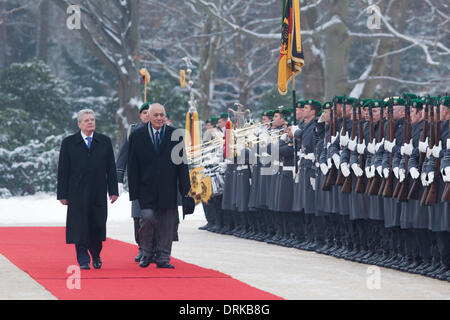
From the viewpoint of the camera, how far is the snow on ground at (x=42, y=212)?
22.3m

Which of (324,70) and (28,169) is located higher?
(324,70)

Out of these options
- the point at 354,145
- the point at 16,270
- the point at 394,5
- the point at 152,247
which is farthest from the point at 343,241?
the point at 394,5

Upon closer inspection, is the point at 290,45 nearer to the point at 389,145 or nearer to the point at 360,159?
the point at 360,159

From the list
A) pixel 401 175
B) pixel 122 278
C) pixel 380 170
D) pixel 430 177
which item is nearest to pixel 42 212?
pixel 380 170

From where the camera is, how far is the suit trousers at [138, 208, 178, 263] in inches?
459

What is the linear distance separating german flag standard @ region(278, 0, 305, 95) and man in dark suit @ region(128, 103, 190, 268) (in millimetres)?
4068

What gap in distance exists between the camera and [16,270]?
11.2 metres

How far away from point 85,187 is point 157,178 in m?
0.76

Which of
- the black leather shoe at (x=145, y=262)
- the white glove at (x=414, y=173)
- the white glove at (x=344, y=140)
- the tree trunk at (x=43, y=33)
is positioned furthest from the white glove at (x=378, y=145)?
the tree trunk at (x=43, y=33)

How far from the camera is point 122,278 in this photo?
34.4 feet
